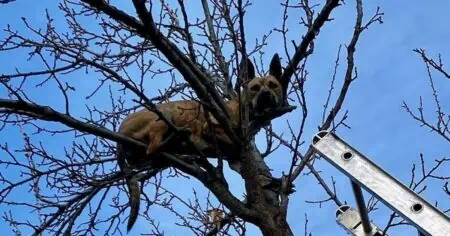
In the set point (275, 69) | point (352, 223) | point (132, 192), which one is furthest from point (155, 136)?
point (352, 223)

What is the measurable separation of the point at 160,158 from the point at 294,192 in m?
1.64

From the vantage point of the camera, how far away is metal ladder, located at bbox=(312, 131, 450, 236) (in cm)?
307

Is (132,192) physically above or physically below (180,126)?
below

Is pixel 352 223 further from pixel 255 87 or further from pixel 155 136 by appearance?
pixel 255 87

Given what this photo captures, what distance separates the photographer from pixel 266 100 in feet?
27.3

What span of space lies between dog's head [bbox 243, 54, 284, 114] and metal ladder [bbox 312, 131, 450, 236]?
4609 mm

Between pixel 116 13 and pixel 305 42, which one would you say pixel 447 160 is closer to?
pixel 305 42

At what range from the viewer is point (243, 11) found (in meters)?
5.43

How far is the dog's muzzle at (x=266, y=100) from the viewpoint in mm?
8281

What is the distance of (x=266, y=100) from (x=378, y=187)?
201 inches

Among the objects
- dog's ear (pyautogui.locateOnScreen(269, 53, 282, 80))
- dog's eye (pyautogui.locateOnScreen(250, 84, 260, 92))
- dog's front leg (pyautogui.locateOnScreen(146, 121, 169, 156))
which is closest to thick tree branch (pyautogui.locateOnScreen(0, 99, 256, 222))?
dog's front leg (pyautogui.locateOnScreen(146, 121, 169, 156))

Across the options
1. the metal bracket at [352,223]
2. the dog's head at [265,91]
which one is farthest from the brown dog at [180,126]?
the metal bracket at [352,223]

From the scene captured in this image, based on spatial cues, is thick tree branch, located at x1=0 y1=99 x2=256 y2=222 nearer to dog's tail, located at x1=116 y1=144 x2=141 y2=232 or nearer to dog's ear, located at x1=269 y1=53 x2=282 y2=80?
dog's tail, located at x1=116 y1=144 x2=141 y2=232

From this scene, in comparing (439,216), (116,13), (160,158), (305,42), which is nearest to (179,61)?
(116,13)
